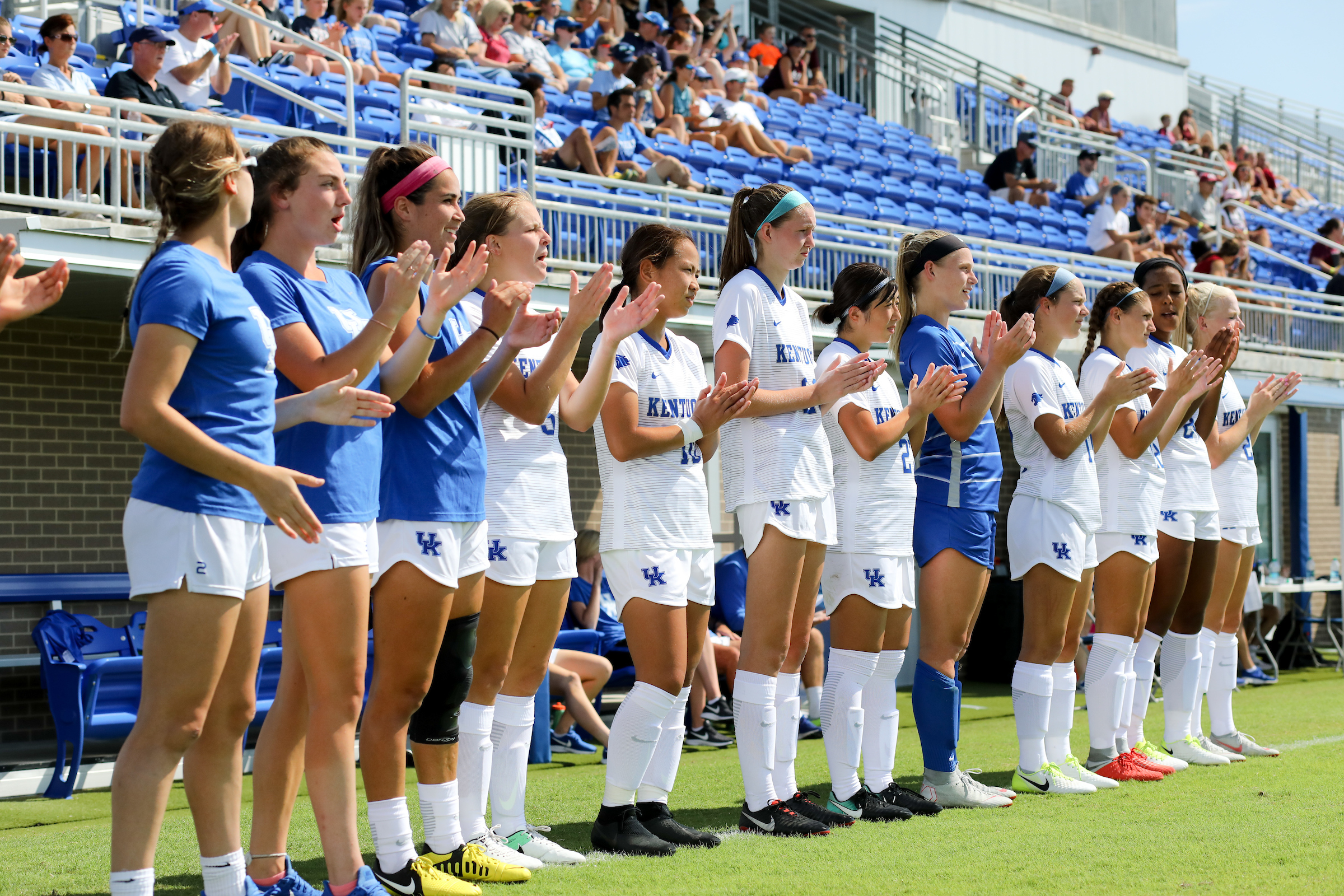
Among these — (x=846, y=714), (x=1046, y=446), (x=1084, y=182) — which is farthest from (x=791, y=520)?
(x=1084, y=182)

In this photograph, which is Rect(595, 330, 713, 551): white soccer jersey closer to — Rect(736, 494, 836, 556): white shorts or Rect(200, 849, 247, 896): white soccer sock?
Rect(736, 494, 836, 556): white shorts

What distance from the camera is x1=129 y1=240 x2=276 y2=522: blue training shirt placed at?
2.92 metres

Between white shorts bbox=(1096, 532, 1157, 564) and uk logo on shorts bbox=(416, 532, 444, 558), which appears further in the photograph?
white shorts bbox=(1096, 532, 1157, 564)

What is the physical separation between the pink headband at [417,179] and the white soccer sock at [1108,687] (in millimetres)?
3754

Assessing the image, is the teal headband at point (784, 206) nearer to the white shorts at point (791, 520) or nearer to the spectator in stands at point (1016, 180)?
the white shorts at point (791, 520)

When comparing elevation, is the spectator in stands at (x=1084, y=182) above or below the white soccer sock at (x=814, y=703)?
above

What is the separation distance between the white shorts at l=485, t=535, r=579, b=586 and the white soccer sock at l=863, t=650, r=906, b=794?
1554 mm

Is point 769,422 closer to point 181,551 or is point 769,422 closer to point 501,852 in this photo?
point 501,852

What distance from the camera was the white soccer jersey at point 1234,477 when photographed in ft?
22.9

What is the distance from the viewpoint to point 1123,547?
6.13 meters

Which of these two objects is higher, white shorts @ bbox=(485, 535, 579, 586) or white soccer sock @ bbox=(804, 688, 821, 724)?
white shorts @ bbox=(485, 535, 579, 586)

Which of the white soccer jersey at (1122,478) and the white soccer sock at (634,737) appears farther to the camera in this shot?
the white soccer jersey at (1122,478)

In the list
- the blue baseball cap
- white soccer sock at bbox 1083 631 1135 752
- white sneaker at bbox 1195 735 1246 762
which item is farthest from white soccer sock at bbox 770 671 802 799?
the blue baseball cap

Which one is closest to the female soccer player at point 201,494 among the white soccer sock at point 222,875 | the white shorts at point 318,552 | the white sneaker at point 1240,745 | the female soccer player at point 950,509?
the white soccer sock at point 222,875
